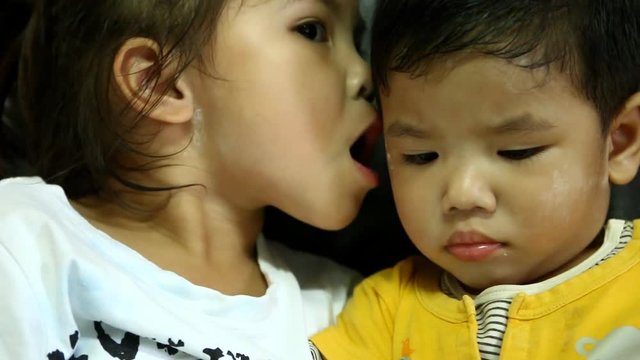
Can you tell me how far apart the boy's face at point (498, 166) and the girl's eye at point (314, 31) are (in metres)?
0.17

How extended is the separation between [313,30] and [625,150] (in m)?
0.45

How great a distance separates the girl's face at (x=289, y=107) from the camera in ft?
3.42

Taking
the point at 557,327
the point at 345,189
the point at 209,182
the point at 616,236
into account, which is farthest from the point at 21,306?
the point at 616,236

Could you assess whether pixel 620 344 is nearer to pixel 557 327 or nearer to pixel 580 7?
pixel 557 327

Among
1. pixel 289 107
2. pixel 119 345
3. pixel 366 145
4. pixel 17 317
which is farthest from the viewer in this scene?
pixel 366 145

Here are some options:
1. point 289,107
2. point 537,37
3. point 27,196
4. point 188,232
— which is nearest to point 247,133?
point 289,107

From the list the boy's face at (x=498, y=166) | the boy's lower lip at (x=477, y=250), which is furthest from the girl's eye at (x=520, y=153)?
the boy's lower lip at (x=477, y=250)

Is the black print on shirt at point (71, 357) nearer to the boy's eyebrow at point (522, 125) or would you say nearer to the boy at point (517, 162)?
the boy at point (517, 162)

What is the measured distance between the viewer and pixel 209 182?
1.13m

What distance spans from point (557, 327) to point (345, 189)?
349 mm

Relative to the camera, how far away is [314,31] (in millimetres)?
1092

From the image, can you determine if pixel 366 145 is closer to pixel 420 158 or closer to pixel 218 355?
pixel 420 158

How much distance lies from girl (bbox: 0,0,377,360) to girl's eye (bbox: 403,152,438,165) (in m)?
0.13

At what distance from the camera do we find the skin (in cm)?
104
